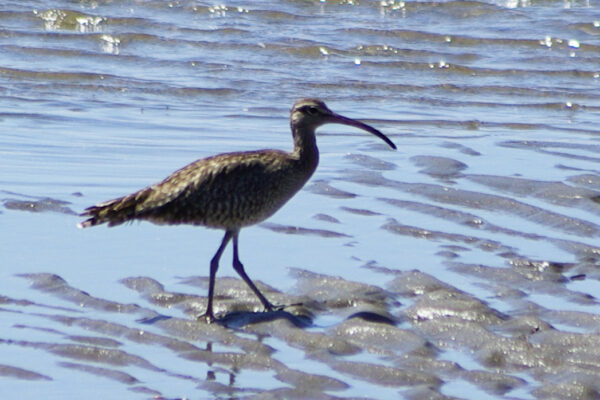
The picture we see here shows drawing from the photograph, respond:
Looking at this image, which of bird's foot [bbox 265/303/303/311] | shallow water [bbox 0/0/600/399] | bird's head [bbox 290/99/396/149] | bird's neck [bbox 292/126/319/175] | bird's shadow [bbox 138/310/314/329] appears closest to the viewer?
shallow water [bbox 0/0/600/399]

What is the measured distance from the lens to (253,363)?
5703 mm

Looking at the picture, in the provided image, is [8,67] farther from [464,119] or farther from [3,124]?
[464,119]

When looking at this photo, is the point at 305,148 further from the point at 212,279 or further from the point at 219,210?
the point at 212,279

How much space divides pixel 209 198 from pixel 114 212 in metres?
0.44

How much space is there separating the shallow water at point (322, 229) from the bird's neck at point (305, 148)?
48 cm

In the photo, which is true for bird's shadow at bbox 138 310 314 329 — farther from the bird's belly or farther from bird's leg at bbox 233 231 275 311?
the bird's belly

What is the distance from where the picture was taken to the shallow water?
564cm

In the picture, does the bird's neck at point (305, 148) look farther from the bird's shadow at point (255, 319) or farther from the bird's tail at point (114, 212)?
the bird's shadow at point (255, 319)

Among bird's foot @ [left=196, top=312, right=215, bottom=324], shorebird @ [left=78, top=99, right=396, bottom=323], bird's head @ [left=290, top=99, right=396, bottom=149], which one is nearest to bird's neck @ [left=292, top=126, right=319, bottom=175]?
bird's head @ [left=290, top=99, right=396, bottom=149]

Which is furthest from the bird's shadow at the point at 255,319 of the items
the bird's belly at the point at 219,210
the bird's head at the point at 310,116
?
the bird's head at the point at 310,116

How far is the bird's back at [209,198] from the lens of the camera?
22.2 feet

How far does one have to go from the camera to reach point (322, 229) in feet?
25.8

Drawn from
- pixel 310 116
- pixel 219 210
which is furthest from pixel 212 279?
pixel 310 116

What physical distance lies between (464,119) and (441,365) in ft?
20.6
